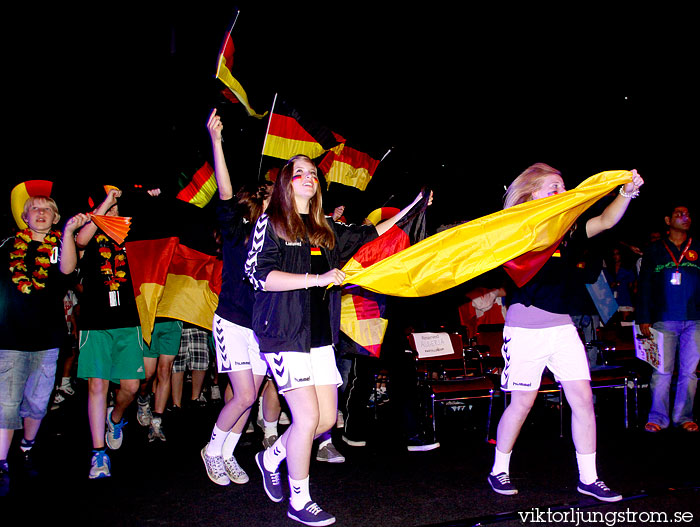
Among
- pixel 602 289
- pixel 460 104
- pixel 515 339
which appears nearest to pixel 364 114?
pixel 460 104

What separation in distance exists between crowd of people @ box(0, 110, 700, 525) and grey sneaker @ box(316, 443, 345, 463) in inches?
0.8

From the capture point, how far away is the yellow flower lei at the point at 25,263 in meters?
3.97

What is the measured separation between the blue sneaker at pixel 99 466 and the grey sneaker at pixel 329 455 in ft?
5.54

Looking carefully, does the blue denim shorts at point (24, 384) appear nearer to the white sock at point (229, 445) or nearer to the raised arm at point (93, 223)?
the raised arm at point (93, 223)

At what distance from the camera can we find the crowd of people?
302cm

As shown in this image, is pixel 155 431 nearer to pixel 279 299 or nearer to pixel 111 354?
pixel 111 354

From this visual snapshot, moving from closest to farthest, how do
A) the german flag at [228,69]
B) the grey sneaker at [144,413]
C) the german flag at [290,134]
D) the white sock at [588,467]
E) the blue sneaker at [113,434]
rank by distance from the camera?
the white sock at [588,467]
the german flag at [228,69]
the blue sneaker at [113,434]
the german flag at [290,134]
the grey sneaker at [144,413]

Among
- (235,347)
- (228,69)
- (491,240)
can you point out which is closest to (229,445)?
(235,347)

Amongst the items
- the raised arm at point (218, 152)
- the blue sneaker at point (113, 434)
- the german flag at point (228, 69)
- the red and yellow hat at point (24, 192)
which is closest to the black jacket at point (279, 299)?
the raised arm at point (218, 152)

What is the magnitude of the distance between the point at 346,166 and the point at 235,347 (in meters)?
2.86

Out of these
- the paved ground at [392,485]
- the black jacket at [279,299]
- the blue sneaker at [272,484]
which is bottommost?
the paved ground at [392,485]

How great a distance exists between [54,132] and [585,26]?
7.70 meters

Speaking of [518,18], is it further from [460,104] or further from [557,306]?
[557,306]

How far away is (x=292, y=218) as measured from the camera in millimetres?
3137
